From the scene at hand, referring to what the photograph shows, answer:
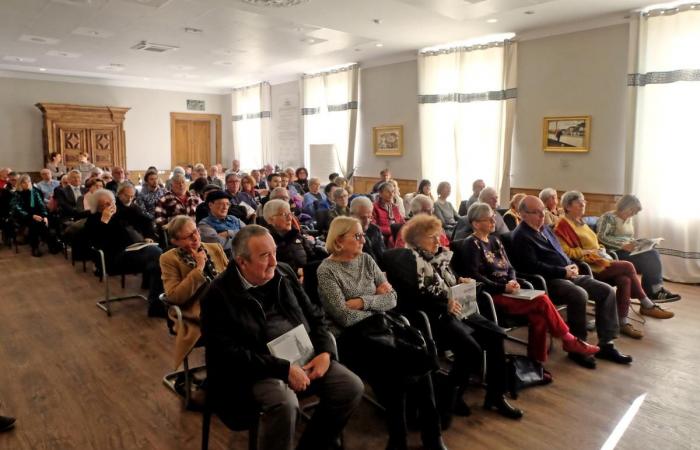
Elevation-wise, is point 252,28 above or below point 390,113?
above

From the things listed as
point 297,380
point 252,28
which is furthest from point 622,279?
point 252,28

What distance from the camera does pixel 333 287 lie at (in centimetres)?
268

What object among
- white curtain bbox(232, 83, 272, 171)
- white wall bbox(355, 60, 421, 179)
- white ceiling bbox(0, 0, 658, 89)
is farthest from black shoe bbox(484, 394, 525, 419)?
white curtain bbox(232, 83, 272, 171)

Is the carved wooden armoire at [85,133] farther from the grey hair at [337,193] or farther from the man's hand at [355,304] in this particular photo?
the man's hand at [355,304]

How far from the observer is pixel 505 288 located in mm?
3408

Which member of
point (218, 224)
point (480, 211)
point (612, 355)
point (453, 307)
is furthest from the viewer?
point (218, 224)

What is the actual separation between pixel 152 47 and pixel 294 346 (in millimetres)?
8171

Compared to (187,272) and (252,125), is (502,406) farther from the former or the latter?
(252,125)

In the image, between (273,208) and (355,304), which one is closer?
(355,304)

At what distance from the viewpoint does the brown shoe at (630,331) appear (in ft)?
13.8

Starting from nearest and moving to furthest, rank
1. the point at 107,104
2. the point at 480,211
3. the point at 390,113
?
the point at 480,211
the point at 390,113
the point at 107,104

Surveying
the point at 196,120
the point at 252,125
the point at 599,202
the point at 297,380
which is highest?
the point at 196,120

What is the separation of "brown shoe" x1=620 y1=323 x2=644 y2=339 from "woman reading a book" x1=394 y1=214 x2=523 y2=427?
1941 millimetres

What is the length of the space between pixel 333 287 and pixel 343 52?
7.46 meters
